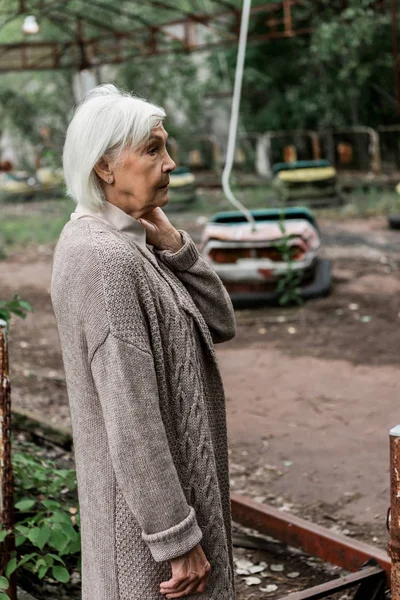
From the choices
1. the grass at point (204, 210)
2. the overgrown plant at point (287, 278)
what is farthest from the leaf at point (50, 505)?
the grass at point (204, 210)

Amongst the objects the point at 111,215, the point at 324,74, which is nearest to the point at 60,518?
the point at 111,215

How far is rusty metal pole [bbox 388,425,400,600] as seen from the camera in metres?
2.23

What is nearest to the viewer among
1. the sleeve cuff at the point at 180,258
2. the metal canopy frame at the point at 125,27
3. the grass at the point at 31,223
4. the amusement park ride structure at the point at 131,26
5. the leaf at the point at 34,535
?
the sleeve cuff at the point at 180,258

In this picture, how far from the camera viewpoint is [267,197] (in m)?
19.1

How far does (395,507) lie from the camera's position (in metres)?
2.26

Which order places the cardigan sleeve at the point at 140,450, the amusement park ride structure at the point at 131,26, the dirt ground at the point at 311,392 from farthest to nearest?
1. the amusement park ride structure at the point at 131,26
2. the dirt ground at the point at 311,392
3. the cardigan sleeve at the point at 140,450

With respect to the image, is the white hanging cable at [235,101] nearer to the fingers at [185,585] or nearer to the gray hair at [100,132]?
the gray hair at [100,132]

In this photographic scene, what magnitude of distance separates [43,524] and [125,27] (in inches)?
905

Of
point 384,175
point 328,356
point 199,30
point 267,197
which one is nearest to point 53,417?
point 328,356

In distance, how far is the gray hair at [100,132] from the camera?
78.6 inches

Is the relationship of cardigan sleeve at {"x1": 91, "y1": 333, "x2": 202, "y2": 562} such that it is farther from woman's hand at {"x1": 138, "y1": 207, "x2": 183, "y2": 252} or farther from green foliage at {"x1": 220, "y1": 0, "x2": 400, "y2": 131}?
green foliage at {"x1": 220, "y1": 0, "x2": 400, "y2": 131}

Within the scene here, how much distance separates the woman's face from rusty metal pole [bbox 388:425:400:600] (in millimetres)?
831

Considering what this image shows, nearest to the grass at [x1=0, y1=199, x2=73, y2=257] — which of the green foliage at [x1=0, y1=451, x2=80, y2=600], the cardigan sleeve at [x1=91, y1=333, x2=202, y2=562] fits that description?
the green foliage at [x1=0, y1=451, x2=80, y2=600]

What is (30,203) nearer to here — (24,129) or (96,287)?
(24,129)
